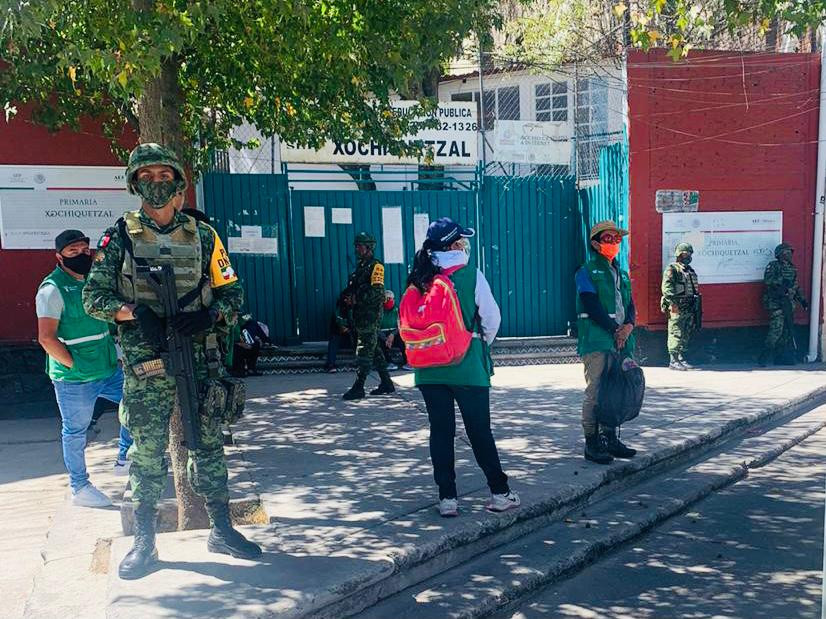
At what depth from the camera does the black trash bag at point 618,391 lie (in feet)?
18.6

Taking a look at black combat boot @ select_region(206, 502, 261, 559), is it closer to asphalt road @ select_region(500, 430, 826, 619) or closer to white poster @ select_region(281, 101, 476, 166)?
asphalt road @ select_region(500, 430, 826, 619)

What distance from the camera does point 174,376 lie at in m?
3.81

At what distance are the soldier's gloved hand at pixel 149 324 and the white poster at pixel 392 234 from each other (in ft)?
24.1

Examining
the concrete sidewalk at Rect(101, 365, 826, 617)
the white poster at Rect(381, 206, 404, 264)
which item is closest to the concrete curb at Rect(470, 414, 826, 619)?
the concrete sidewalk at Rect(101, 365, 826, 617)

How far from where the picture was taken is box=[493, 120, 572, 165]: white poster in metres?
11.6

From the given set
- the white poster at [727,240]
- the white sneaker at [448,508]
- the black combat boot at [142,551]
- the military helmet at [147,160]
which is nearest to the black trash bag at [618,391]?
the white sneaker at [448,508]

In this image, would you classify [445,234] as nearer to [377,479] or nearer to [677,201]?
[377,479]

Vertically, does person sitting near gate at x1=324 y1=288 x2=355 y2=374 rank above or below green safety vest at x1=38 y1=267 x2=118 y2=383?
below

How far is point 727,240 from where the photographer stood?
10844mm

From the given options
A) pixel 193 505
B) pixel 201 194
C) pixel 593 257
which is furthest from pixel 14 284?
pixel 593 257

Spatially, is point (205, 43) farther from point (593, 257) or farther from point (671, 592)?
point (671, 592)

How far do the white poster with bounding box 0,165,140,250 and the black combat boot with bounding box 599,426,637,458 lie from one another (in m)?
5.80

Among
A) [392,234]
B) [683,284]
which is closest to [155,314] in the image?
[392,234]

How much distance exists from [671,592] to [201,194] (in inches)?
311
